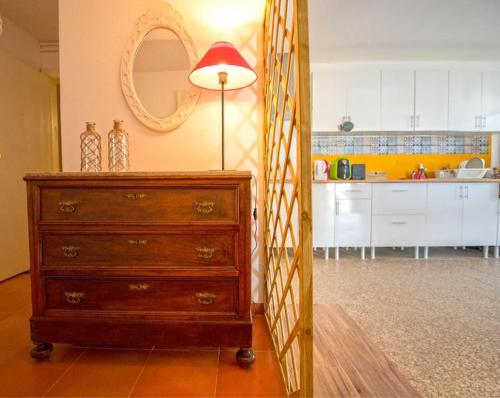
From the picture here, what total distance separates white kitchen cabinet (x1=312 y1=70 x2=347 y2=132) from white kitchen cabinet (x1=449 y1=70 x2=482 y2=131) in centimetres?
140

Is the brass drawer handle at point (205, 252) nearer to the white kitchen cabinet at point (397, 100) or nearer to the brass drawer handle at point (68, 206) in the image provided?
the brass drawer handle at point (68, 206)

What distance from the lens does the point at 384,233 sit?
2.90 meters

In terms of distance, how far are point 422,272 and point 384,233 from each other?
0.55m

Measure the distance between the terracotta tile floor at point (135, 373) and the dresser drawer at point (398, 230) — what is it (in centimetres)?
210

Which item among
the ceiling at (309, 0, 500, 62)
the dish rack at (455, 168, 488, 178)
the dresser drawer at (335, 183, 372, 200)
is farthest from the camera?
the dish rack at (455, 168, 488, 178)

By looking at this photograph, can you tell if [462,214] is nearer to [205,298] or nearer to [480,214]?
[480,214]

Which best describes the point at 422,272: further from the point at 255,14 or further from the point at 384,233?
the point at 255,14

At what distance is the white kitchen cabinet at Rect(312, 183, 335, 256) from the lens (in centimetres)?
286

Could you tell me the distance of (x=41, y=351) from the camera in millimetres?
1150

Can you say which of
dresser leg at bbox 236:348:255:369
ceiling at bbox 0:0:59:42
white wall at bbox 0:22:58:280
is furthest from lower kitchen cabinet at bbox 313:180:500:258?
ceiling at bbox 0:0:59:42

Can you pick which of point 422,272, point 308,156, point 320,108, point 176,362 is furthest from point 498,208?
point 176,362

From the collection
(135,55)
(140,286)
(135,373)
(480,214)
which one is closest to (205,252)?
(140,286)

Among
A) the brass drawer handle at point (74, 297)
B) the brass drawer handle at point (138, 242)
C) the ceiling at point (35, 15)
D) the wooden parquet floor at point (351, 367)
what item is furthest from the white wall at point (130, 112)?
the ceiling at point (35, 15)

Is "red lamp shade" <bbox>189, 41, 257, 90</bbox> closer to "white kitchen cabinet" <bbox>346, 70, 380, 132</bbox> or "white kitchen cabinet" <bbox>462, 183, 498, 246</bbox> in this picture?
"white kitchen cabinet" <bbox>346, 70, 380, 132</bbox>
